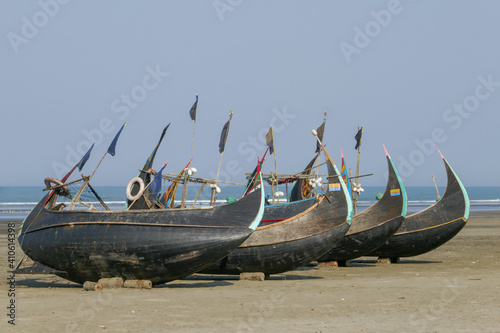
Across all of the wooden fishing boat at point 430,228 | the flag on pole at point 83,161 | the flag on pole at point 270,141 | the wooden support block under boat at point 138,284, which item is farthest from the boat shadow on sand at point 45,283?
the flag on pole at point 270,141

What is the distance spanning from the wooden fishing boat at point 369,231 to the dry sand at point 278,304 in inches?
71.7

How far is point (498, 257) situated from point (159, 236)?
1310cm

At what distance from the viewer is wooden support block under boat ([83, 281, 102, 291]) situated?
14688 mm

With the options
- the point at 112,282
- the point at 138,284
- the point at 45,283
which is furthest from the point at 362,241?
the point at 45,283

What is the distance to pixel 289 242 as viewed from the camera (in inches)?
659

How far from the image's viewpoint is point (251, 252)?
1681 cm

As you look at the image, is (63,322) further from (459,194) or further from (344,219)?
(459,194)

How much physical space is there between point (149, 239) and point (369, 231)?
8.27 metres

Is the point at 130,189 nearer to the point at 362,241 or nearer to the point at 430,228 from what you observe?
the point at 362,241

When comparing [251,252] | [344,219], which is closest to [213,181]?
[251,252]

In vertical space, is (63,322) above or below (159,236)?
below

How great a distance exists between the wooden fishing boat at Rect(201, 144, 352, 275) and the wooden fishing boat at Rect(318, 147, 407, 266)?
2.71 m

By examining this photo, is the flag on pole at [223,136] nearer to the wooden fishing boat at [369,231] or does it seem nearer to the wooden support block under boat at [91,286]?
the wooden fishing boat at [369,231]

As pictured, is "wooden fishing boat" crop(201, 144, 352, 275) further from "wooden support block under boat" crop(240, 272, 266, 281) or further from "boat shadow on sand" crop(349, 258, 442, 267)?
"boat shadow on sand" crop(349, 258, 442, 267)
